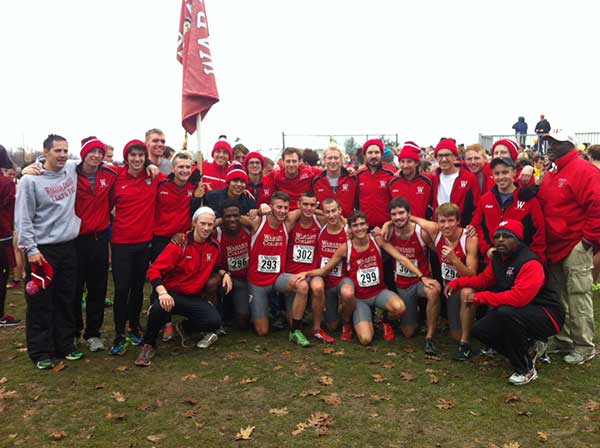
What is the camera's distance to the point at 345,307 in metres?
6.11

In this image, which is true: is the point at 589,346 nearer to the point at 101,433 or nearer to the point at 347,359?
the point at 347,359

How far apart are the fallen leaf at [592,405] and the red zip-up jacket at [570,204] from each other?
150 cm

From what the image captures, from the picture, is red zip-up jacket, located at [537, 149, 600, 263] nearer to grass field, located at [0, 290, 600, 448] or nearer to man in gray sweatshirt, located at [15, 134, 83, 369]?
grass field, located at [0, 290, 600, 448]

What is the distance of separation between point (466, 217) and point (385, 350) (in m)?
1.96

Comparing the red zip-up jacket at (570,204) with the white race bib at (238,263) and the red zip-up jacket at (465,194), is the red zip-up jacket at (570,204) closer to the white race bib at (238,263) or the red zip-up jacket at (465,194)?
the red zip-up jacket at (465,194)

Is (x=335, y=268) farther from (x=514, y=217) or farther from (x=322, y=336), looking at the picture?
(x=514, y=217)

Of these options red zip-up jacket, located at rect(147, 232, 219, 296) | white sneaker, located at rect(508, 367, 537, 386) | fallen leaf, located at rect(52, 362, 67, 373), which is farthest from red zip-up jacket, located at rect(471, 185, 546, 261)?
fallen leaf, located at rect(52, 362, 67, 373)

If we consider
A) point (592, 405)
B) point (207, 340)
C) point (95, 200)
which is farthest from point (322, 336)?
point (95, 200)

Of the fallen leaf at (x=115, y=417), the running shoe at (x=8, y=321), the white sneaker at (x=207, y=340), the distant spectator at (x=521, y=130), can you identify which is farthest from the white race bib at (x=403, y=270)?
the distant spectator at (x=521, y=130)

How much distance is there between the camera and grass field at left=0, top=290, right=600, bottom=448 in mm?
3809

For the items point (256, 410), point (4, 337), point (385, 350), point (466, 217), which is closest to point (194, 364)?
point (256, 410)

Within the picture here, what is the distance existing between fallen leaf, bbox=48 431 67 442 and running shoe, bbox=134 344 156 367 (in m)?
1.37

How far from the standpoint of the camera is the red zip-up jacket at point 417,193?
20.7ft

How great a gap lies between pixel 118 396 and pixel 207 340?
4.90 feet
